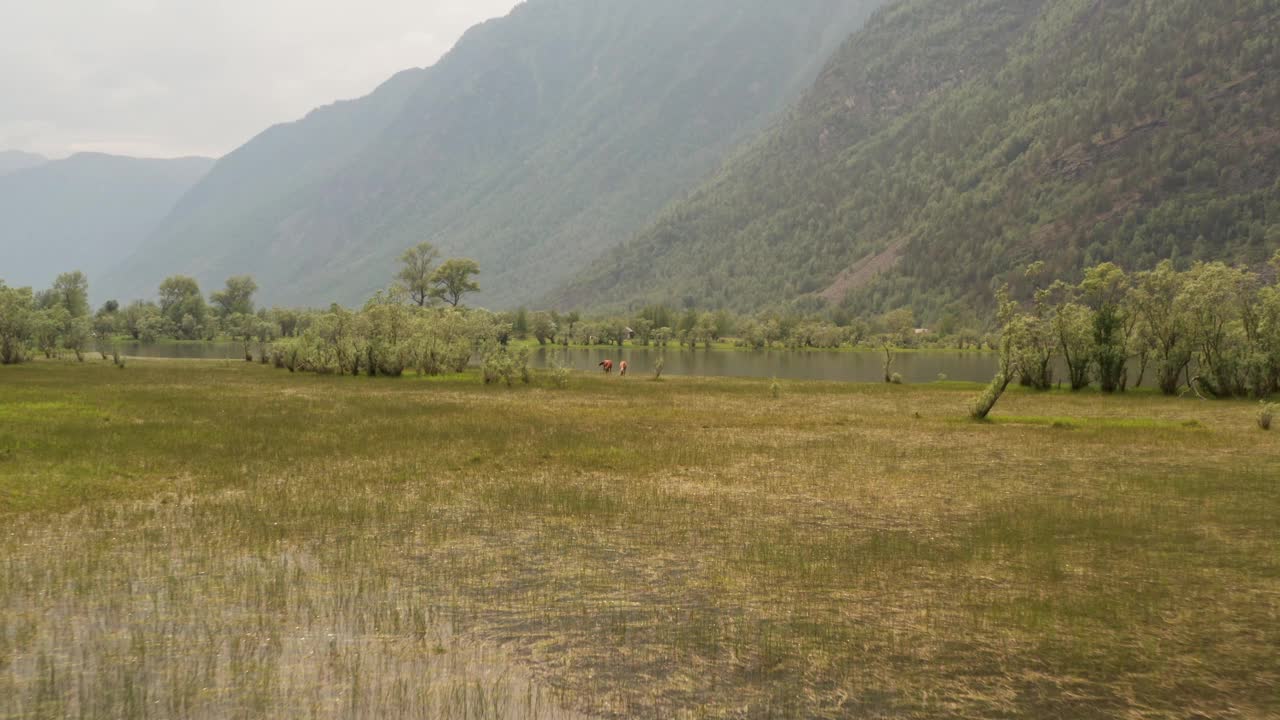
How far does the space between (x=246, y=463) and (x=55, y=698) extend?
13.6 metres

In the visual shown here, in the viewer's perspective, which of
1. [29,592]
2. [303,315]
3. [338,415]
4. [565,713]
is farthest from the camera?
[303,315]

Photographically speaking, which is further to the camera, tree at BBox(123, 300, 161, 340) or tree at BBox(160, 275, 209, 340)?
tree at BBox(160, 275, 209, 340)

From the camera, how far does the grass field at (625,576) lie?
8.70m

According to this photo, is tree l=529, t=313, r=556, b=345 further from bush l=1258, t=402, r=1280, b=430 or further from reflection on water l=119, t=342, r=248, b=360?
bush l=1258, t=402, r=1280, b=430

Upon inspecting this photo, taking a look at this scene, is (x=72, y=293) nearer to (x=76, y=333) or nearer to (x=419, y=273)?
(x=419, y=273)

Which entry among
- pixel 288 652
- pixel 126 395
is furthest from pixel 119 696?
pixel 126 395

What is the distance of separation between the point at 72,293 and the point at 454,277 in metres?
55.2

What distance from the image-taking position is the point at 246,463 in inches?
834

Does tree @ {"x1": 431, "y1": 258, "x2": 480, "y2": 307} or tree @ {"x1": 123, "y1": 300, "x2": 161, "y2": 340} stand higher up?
tree @ {"x1": 431, "y1": 258, "x2": 480, "y2": 307}

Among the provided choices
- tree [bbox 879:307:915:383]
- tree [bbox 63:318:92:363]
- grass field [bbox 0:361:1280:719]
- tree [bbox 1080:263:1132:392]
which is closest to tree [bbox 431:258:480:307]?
tree [bbox 63:318:92:363]

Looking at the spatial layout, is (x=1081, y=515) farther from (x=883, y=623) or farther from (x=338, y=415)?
(x=338, y=415)

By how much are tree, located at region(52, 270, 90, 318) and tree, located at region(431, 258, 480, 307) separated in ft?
158

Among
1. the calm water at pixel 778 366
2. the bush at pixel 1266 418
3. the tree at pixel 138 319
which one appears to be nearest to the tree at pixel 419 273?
the calm water at pixel 778 366

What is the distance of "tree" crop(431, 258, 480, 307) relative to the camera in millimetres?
123125
